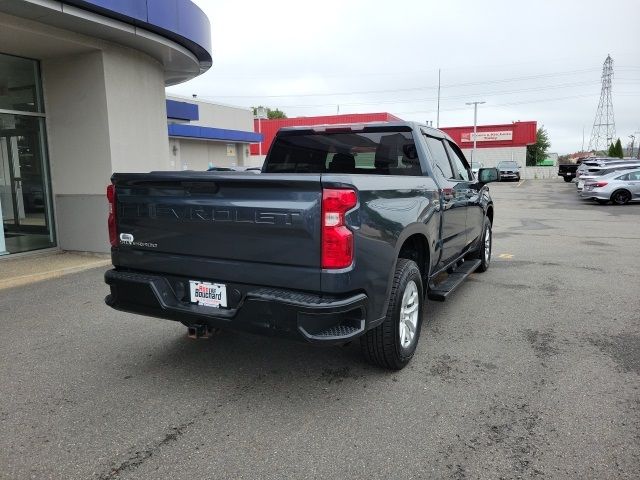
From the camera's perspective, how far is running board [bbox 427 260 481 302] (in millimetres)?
4715

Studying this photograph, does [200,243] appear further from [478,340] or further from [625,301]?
[625,301]

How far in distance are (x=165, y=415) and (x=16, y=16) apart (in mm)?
6567

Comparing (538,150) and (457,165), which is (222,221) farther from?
(538,150)

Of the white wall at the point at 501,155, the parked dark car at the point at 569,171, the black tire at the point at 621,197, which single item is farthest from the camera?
the white wall at the point at 501,155

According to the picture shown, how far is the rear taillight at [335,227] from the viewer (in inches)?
118

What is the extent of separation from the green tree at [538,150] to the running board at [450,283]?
195 ft

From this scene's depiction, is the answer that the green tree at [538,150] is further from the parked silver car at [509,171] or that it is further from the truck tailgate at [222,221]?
the truck tailgate at [222,221]

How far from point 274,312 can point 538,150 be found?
8365 centimetres

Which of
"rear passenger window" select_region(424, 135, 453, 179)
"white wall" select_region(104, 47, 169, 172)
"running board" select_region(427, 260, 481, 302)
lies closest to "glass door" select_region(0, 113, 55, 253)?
"white wall" select_region(104, 47, 169, 172)

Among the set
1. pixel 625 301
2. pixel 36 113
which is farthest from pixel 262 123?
pixel 625 301

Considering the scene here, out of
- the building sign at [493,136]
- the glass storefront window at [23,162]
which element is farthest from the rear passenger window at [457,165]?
the building sign at [493,136]

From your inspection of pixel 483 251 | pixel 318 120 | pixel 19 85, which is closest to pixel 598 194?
pixel 483 251

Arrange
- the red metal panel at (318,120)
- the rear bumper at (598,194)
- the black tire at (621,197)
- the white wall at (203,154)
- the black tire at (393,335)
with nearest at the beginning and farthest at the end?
the black tire at (393,335) → the black tire at (621,197) → the rear bumper at (598,194) → the white wall at (203,154) → the red metal panel at (318,120)

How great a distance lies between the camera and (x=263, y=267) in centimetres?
320
